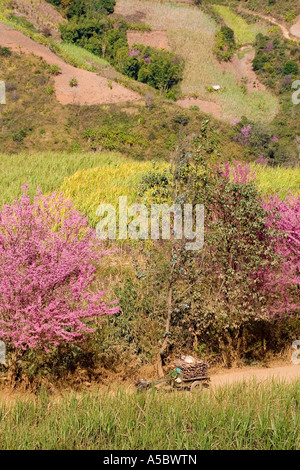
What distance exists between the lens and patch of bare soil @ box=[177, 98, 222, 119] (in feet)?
167

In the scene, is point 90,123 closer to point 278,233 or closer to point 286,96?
point 286,96

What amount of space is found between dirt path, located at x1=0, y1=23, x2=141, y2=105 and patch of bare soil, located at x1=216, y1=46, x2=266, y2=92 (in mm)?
18648

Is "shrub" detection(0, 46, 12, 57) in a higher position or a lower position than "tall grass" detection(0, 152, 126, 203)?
higher

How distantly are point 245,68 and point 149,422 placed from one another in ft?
198

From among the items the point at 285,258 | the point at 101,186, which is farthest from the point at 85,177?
the point at 285,258

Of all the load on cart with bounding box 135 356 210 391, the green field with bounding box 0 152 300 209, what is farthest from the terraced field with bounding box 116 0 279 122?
A: the load on cart with bounding box 135 356 210 391

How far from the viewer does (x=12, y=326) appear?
854 cm

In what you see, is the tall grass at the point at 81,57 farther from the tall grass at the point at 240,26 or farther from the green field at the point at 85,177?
the green field at the point at 85,177

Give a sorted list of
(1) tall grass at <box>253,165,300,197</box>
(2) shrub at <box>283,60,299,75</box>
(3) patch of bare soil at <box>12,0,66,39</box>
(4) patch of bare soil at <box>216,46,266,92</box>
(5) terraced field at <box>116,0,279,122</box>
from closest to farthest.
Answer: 1. (1) tall grass at <box>253,165,300,197</box>
2. (5) terraced field at <box>116,0,279,122</box>
3. (2) shrub at <box>283,60,299,75</box>
4. (4) patch of bare soil at <box>216,46,266,92</box>
5. (3) patch of bare soil at <box>12,0,66,39</box>

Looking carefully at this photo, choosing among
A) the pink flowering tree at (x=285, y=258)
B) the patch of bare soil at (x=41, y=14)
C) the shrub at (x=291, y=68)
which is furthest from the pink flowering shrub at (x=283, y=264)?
the patch of bare soil at (x=41, y=14)

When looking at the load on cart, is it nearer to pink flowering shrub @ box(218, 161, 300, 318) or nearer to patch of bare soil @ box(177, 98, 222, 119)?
pink flowering shrub @ box(218, 161, 300, 318)

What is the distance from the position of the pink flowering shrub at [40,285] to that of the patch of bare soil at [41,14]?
186 feet

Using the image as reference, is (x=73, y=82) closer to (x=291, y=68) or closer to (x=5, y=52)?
(x=5, y=52)

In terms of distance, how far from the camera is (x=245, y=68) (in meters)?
62.3
